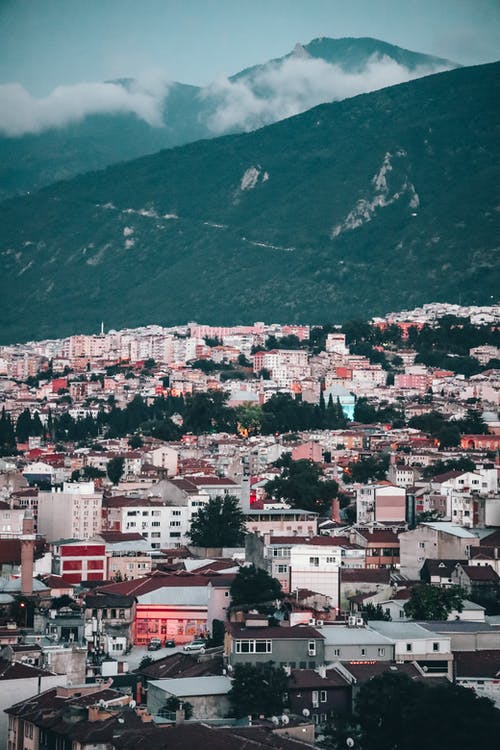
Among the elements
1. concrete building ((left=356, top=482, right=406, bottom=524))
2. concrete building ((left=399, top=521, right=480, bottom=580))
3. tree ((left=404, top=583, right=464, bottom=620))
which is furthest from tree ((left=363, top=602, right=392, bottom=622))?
concrete building ((left=356, top=482, right=406, bottom=524))

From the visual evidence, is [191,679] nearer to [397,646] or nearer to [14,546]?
[397,646]

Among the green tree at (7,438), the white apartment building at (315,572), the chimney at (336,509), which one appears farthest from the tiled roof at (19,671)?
the green tree at (7,438)

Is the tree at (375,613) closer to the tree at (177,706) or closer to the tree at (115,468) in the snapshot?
the tree at (177,706)

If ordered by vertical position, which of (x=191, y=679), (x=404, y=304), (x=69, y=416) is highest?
(x=404, y=304)

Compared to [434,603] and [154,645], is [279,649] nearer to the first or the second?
[434,603]

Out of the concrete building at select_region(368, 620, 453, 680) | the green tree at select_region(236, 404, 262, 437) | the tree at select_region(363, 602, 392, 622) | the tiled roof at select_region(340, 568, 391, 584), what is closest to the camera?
the concrete building at select_region(368, 620, 453, 680)

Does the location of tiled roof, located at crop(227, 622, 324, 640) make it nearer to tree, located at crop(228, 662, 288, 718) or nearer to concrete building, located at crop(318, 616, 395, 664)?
concrete building, located at crop(318, 616, 395, 664)

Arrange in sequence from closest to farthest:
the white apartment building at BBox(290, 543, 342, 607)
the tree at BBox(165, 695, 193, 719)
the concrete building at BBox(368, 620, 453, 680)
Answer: the tree at BBox(165, 695, 193, 719) → the concrete building at BBox(368, 620, 453, 680) → the white apartment building at BBox(290, 543, 342, 607)

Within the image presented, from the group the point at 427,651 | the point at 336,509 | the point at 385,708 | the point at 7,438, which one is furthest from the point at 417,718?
the point at 7,438

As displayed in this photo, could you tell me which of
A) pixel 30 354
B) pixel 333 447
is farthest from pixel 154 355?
pixel 333 447
